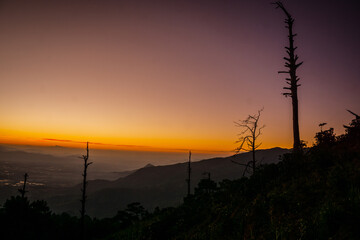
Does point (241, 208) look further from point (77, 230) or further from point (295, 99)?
point (77, 230)

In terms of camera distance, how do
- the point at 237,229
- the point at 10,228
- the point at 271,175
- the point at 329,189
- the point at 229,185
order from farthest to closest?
the point at 10,228
the point at 229,185
the point at 271,175
the point at 237,229
the point at 329,189

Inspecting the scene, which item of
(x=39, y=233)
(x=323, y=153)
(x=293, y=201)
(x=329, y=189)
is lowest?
(x=39, y=233)

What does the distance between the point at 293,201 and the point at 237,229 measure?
6.78 feet

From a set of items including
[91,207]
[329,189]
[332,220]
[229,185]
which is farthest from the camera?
[91,207]

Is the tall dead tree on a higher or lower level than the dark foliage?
higher

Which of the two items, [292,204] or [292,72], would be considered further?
[292,72]

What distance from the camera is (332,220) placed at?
4762 mm

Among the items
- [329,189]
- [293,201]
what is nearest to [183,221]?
[293,201]

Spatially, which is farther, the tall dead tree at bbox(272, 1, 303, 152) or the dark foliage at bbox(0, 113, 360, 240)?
the tall dead tree at bbox(272, 1, 303, 152)

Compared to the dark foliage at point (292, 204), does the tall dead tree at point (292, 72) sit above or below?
above

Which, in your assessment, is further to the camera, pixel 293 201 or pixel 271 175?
pixel 271 175

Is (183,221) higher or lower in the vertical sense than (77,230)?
higher

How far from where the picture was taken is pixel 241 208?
8.55 meters

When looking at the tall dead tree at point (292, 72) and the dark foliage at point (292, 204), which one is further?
the tall dead tree at point (292, 72)
